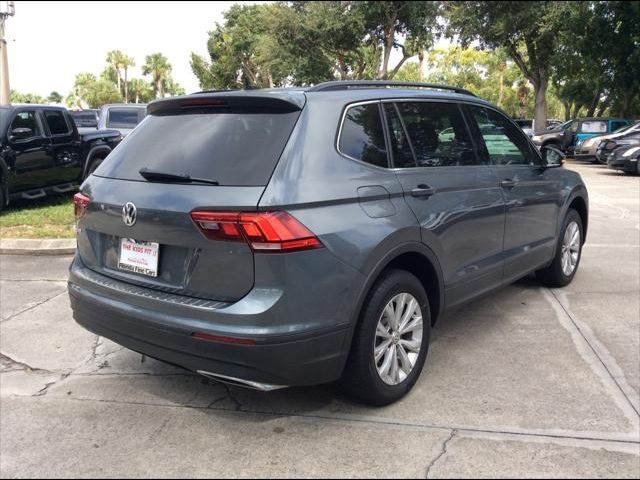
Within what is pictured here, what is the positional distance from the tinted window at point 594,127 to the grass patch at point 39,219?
20010mm

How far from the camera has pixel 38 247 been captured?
7297 mm

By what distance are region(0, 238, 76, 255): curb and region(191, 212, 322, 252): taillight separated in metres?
Result: 5.15

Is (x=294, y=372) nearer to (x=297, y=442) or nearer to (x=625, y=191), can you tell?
(x=297, y=442)

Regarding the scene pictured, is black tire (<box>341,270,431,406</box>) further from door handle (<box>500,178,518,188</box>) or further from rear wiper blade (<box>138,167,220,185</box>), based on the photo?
door handle (<box>500,178,518,188</box>)

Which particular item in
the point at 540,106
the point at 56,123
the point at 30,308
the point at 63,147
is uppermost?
the point at 540,106

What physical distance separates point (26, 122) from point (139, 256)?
7.93m

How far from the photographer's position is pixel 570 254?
5750mm

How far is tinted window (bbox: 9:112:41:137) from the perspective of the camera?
9484 millimetres

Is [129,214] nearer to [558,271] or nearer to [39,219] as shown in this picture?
[558,271]

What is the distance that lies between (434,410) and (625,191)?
12176mm

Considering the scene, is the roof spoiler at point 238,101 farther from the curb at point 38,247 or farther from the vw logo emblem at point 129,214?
the curb at point 38,247

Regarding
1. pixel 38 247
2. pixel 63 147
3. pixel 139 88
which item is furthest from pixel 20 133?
pixel 139 88

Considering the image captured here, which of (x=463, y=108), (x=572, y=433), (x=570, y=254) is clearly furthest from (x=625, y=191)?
(x=572, y=433)

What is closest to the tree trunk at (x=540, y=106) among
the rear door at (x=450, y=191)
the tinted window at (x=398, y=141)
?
the rear door at (x=450, y=191)
